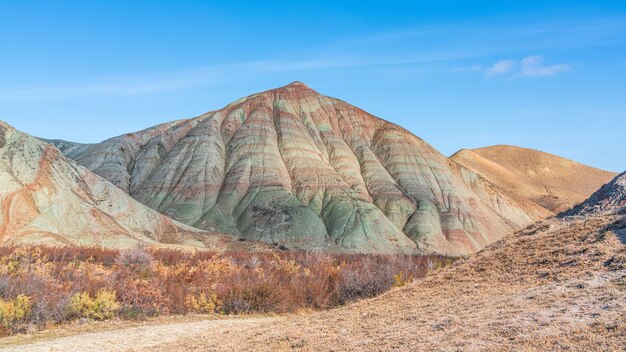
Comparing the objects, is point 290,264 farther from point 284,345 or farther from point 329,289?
point 284,345

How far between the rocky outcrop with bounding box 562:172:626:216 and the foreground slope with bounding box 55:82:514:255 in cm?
4905

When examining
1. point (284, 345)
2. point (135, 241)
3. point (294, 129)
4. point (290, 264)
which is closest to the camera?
point (284, 345)

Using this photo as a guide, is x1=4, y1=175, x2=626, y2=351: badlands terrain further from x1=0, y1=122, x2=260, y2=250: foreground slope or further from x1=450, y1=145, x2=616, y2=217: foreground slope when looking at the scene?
x1=450, y1=145, x2=616, y2=217: foreground slope

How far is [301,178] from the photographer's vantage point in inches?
3029

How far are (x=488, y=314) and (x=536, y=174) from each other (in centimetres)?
15714

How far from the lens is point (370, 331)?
33.1ft

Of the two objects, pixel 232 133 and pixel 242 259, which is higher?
pixel 232 133

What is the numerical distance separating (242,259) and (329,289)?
12745 mm

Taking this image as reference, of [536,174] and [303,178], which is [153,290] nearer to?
[303,178]

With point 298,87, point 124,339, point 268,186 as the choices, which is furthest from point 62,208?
point 298,87

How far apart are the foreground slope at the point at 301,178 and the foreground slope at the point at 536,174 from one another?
4321 cm

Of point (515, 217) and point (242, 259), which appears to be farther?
point (515, 217)

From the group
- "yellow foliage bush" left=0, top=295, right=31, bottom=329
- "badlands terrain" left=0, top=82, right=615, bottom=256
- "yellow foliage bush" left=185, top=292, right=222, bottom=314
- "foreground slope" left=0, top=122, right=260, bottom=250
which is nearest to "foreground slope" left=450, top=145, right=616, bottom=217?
"badlands terrain" left=0, top=82, right=615, bottom=256

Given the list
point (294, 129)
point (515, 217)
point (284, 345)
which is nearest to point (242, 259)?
point (284, 345)
